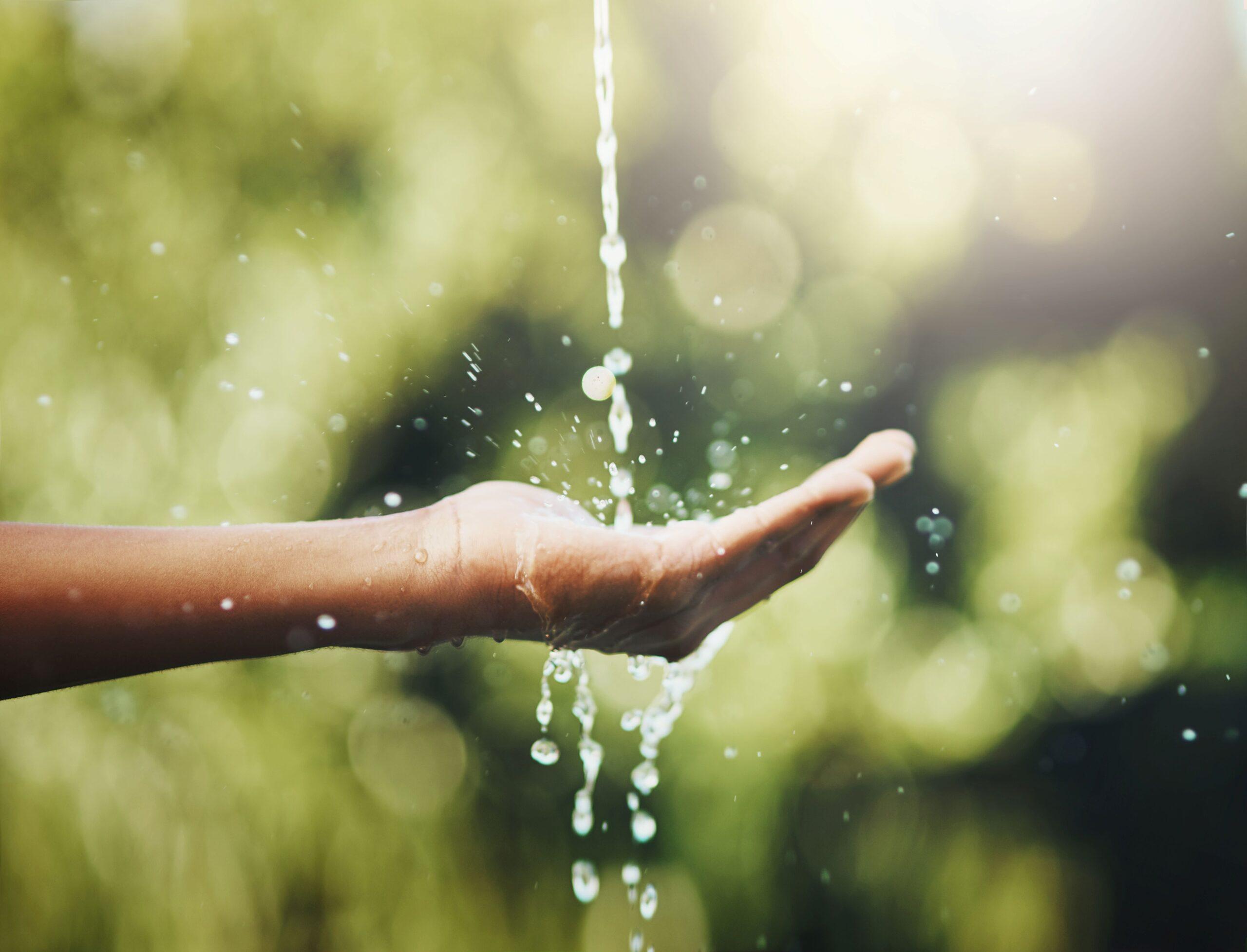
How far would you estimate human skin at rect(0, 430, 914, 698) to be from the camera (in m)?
0.93

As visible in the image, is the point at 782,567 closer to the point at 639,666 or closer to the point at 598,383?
the point at 639,666

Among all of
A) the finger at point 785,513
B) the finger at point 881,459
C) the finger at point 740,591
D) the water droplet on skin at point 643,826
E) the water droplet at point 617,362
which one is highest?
the water droplet at point 617,362

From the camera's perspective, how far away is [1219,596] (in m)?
2.76

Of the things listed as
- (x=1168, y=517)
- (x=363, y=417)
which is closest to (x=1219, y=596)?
(x=1168, y=517)

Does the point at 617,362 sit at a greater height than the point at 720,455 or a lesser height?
greater

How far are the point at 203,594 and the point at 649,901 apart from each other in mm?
2359

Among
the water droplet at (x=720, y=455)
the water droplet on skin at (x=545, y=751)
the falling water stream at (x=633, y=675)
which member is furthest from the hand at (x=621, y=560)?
the water droplet at (x=720, y=455)

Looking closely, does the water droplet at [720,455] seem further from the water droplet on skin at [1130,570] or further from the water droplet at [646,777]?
the water droplet on skin at [1130,570]

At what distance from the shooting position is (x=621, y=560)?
103cm

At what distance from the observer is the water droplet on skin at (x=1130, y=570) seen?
282 centimetres

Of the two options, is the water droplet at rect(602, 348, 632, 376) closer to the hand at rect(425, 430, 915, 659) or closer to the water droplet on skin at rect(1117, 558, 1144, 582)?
the hand at rect(425, 430, 915, 659)

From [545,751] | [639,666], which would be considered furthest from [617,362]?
[545,751]

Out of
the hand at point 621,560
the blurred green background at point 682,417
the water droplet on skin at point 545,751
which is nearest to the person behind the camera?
the hand at point 621,560

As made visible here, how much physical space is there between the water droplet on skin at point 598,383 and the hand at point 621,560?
1660mm
